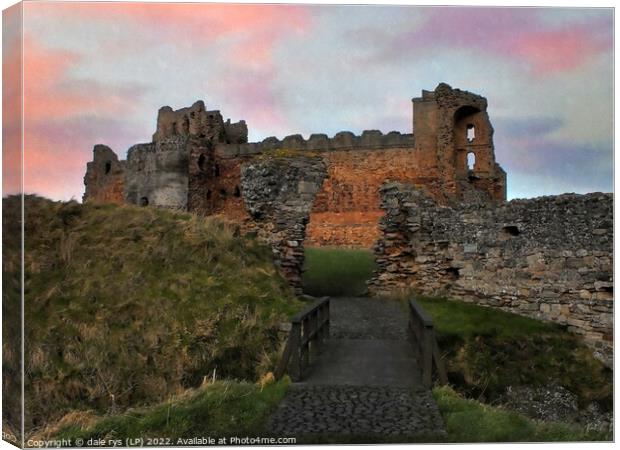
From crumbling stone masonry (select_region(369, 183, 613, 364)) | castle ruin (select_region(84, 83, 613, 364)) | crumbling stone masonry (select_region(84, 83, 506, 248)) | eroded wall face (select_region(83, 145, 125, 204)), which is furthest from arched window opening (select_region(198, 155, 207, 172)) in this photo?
crumbling stone masonry (select_region(369, 183, 613, 364))

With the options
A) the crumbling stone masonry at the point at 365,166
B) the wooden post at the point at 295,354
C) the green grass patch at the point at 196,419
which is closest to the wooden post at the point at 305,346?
the wooden post at the point at 295,354

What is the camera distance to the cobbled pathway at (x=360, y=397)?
287 inches

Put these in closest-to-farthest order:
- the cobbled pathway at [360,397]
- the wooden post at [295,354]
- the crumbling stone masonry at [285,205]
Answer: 1. the cobbled pathway at [360,397]
2. the wooden post at [295,354]
3. the crumbling stone masonry at [285,205]

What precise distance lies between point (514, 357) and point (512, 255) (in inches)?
106

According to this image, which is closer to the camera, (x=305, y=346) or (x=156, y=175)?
(x=305, y=346)

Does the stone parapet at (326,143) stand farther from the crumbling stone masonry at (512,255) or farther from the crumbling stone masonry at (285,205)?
the crumbling stone masonry at (285,205)

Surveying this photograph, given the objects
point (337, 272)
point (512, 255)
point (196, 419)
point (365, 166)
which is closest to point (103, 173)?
point (365, 166)

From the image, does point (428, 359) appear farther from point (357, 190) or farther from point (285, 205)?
point (357, 190)

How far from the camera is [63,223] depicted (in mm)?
13695

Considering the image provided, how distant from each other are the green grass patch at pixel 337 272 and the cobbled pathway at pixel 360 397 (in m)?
5.59

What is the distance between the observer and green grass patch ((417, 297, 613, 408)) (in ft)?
33.2

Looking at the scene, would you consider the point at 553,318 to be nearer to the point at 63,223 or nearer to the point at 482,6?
the point at 482,6

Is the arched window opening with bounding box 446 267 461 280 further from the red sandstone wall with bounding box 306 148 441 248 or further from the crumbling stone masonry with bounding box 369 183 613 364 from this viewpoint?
the red sandstone wall with bounding box 306 148 441 248

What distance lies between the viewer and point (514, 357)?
1081 cm
